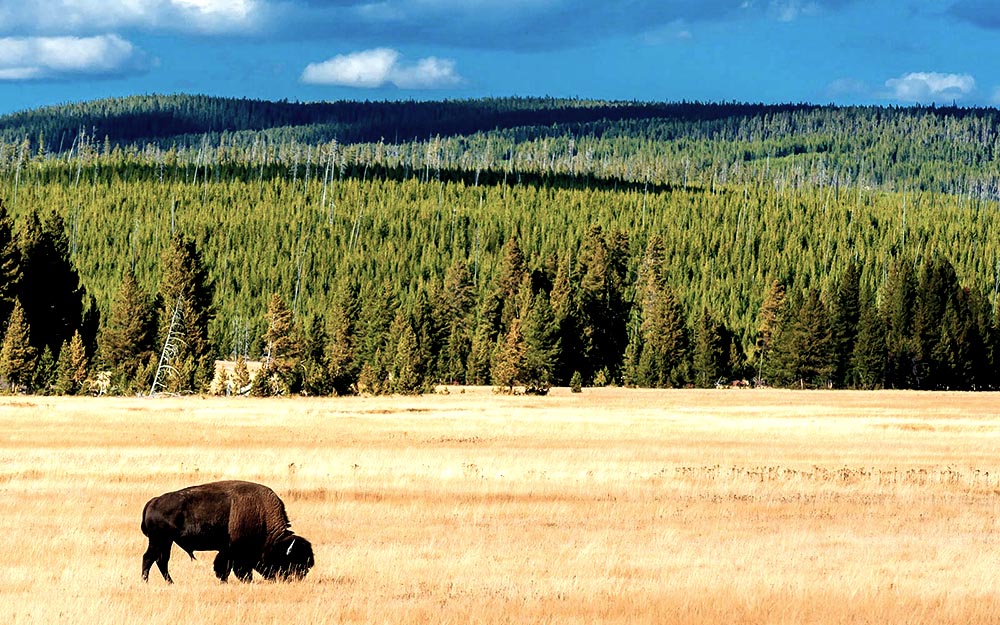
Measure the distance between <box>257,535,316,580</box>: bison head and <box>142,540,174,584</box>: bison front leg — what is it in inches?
43.7

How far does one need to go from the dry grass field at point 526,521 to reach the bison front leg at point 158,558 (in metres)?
0.23

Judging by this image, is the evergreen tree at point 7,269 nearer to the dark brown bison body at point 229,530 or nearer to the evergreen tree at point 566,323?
the evergreen tree at point 566,323

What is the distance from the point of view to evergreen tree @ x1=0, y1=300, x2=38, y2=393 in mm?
67688

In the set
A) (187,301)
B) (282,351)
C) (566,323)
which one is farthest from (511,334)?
(187,301)

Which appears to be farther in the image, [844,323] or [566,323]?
[844,323]

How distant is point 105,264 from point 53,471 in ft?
478

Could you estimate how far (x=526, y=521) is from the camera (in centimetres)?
2305

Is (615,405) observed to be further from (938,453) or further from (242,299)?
(242,299)

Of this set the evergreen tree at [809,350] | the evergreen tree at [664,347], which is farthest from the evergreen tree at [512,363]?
the evergreen tree at [809,350]

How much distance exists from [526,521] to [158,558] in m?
8.53

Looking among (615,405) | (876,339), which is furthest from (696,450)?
Answer: (876,339)

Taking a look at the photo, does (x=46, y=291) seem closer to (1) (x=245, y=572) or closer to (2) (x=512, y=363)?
(2) (x=512, y=363)

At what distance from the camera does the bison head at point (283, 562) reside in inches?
631

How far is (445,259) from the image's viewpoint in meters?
177
